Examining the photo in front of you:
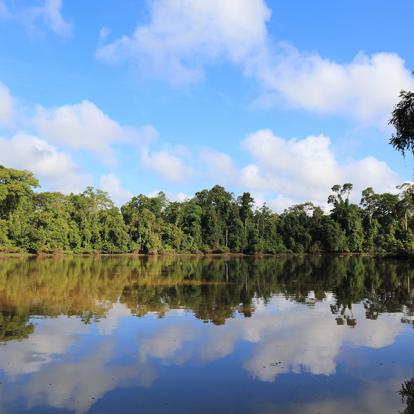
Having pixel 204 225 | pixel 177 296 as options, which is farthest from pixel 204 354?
pixel 204 225

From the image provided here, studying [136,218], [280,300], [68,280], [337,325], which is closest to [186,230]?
[136,218]

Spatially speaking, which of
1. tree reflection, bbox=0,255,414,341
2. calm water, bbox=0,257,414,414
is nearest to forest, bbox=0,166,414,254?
tree reflection, bbox=0,255,414,341

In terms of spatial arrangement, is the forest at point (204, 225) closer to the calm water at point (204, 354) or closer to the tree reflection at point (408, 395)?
the calm water at point (204, 354)

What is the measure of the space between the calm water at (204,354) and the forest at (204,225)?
168 ft

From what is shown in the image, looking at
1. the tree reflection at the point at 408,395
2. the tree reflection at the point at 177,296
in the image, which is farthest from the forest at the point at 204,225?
the tree reflection at the point at 408,395

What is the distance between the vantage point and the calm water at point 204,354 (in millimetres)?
8242

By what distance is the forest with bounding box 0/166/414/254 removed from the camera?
70.2 m

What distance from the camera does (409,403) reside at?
811 cm

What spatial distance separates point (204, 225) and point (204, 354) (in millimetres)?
81619

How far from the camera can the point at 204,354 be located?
11.5m

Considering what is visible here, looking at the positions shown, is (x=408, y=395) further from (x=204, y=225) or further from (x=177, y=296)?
(x=204, y=225)

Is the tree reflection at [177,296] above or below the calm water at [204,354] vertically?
above

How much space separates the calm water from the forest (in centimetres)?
5115

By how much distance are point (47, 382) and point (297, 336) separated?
25.6 ft
